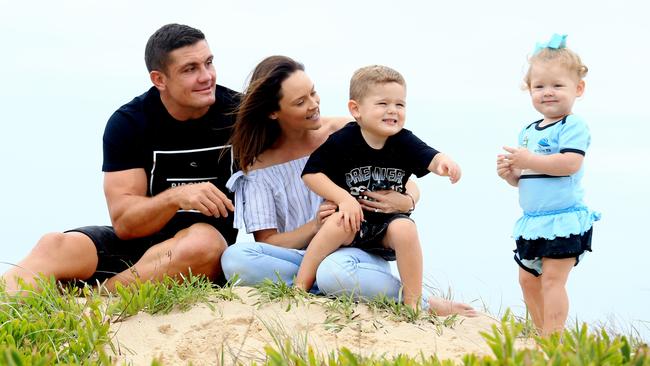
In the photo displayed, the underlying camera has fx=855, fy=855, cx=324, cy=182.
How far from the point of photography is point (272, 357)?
3828 millimetres

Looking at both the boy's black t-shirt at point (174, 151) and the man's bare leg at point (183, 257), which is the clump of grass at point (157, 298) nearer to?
the man's bare leg at point (183, 257)

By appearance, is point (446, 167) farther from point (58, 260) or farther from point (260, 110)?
point (58, 260)

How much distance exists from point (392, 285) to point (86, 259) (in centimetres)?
231

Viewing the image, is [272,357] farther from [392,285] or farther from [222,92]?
[222,92]

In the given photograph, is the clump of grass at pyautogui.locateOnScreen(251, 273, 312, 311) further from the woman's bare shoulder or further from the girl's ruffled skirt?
the girl's ruffled skirt

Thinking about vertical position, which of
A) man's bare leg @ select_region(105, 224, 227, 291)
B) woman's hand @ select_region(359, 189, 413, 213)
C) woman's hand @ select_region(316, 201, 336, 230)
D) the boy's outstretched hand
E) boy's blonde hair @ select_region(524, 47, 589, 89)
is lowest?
man's bare leg @ select_region(105, 224, 227, 291)

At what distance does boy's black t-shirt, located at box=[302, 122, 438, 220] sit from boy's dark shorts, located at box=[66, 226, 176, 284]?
59.0 inches

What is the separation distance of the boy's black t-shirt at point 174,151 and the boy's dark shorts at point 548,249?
7.15ft

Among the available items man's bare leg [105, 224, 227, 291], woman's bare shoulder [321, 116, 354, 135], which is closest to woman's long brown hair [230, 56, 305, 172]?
woman's bare shoulder [321, 116, 354, 135]

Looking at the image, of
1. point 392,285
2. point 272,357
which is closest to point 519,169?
point 392,285

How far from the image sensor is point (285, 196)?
614 cm

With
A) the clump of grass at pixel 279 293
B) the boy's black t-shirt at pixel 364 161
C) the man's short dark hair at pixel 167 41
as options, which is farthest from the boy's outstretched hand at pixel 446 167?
the man's short dark hair at pixel 167 41

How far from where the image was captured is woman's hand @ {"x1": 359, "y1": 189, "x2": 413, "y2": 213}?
5.61 metres

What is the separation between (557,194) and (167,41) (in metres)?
3.02
